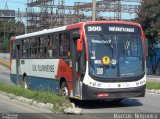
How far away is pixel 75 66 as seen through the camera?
1572cm

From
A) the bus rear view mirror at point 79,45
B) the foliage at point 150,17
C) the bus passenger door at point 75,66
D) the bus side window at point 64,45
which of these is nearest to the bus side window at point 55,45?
the bus side window at point 64,45

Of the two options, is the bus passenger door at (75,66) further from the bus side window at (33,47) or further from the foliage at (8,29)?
the foliage at (8,29)

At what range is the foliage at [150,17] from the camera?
45844 millimetres

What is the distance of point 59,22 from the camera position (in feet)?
265

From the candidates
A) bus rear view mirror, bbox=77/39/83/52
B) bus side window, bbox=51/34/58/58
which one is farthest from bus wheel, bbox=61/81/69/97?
bus rear view mirror, bbox=77/39/83/52

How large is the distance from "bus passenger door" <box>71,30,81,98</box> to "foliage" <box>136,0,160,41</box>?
30393mm

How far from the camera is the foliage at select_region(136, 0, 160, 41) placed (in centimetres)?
4584

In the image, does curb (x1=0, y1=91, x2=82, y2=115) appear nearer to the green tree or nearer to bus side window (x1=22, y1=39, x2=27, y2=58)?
bus side window (x1=22, y1=39, x2=27, y2=58)

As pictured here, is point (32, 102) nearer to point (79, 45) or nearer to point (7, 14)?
point (79, 45)

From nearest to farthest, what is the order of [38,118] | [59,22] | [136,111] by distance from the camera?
1. [38,118]
2. [136,111]
3. [59,22]

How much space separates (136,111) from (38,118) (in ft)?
11.2

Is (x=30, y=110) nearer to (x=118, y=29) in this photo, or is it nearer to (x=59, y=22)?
(x=118, y=29)

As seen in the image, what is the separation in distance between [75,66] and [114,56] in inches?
58.5

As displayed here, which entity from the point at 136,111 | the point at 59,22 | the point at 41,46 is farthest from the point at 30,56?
the point at 59,22
